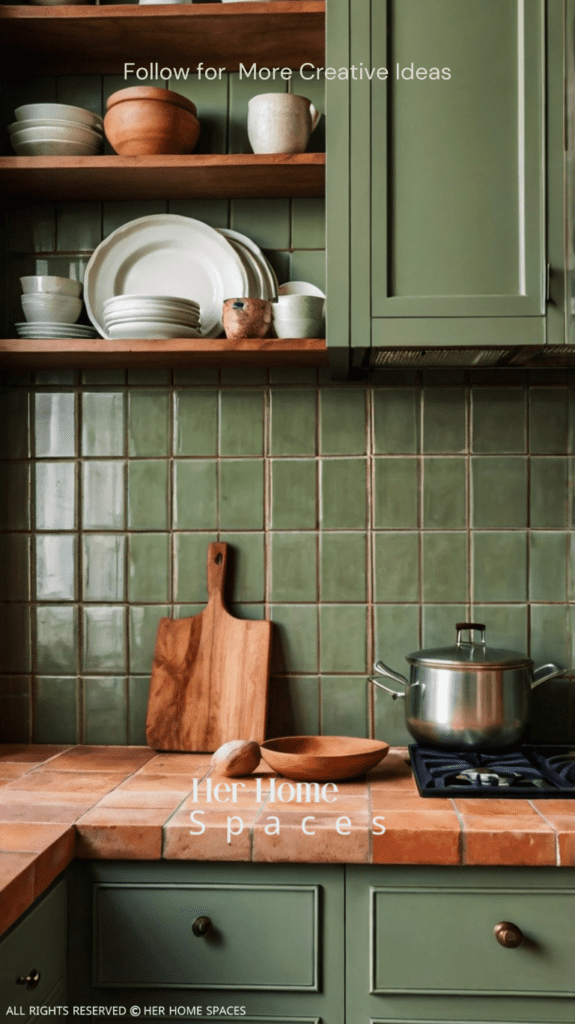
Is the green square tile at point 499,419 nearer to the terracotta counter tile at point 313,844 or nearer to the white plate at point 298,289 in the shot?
the white plate at point 298,289

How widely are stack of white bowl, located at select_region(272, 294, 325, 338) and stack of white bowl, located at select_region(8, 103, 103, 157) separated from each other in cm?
56

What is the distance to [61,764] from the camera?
5.68 ft

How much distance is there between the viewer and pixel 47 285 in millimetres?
1796

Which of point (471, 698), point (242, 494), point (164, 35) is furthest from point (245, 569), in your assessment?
point (164, 35)

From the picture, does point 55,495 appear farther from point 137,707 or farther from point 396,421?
point 396,421

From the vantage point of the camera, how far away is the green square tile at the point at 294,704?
1.87 m

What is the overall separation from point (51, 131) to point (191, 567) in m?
0.98

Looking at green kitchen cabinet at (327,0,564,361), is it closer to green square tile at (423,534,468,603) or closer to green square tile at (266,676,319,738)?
green square tile at (423,534,468,603)

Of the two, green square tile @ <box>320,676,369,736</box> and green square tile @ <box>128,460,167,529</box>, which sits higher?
green square tile @ <box>128,460,167,529</box>

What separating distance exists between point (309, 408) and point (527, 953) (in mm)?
1145

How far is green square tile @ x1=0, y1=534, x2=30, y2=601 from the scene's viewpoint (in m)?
1.92

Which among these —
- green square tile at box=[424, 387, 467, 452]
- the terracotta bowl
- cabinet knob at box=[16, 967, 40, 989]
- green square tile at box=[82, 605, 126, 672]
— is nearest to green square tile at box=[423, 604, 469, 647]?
green square tile at box=[424, 387, 467, 452]

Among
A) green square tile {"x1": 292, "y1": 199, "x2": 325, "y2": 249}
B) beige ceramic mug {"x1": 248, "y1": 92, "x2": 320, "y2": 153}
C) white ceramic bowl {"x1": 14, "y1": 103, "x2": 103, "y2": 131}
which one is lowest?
green square tile {"x1": 292, "y1": 199, "x2": 325, "y2": 249}

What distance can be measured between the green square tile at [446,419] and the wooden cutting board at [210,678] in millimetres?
539
